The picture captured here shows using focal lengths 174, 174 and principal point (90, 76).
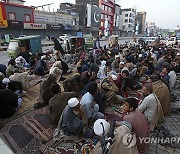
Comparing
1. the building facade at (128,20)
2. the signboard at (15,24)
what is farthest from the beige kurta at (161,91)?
the building facade at (128,20)

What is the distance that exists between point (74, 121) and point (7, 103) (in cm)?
188

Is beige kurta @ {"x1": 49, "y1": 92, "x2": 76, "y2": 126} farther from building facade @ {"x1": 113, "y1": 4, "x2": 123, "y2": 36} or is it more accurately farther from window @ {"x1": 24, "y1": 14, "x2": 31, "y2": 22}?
building facade @ {"x1": 113, "y1": 4, "x2": 123, "y2": 36}

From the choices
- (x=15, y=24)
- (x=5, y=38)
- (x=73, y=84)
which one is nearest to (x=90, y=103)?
(x=73, y=84)

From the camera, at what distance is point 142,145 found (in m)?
2.86

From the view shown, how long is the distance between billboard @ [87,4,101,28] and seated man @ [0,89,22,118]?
143ft

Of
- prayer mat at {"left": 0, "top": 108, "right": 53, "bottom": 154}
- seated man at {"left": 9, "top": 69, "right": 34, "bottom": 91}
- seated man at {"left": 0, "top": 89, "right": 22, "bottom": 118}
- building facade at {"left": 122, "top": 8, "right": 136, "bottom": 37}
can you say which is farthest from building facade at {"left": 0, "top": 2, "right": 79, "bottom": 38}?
building facade at {"left": 122, "top": 8, "right": 136, "bottom": 37}

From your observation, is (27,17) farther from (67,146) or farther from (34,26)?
(67,146)

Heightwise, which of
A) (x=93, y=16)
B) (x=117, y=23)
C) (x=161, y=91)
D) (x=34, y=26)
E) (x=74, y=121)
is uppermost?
(x=93, y=16)

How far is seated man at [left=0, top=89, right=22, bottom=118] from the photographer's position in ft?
13.8

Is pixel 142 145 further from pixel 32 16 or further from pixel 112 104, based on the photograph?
pixel 32 16

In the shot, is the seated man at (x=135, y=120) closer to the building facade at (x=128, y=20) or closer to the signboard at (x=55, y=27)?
the signboard at (x=55, y=27)

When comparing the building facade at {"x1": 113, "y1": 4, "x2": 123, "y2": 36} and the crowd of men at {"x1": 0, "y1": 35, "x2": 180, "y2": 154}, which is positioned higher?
the building facade at {"x1": 113, "y1": 4, "x2": 123, "y2": 36}

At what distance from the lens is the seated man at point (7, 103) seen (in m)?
4.20

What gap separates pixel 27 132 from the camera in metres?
4.02
